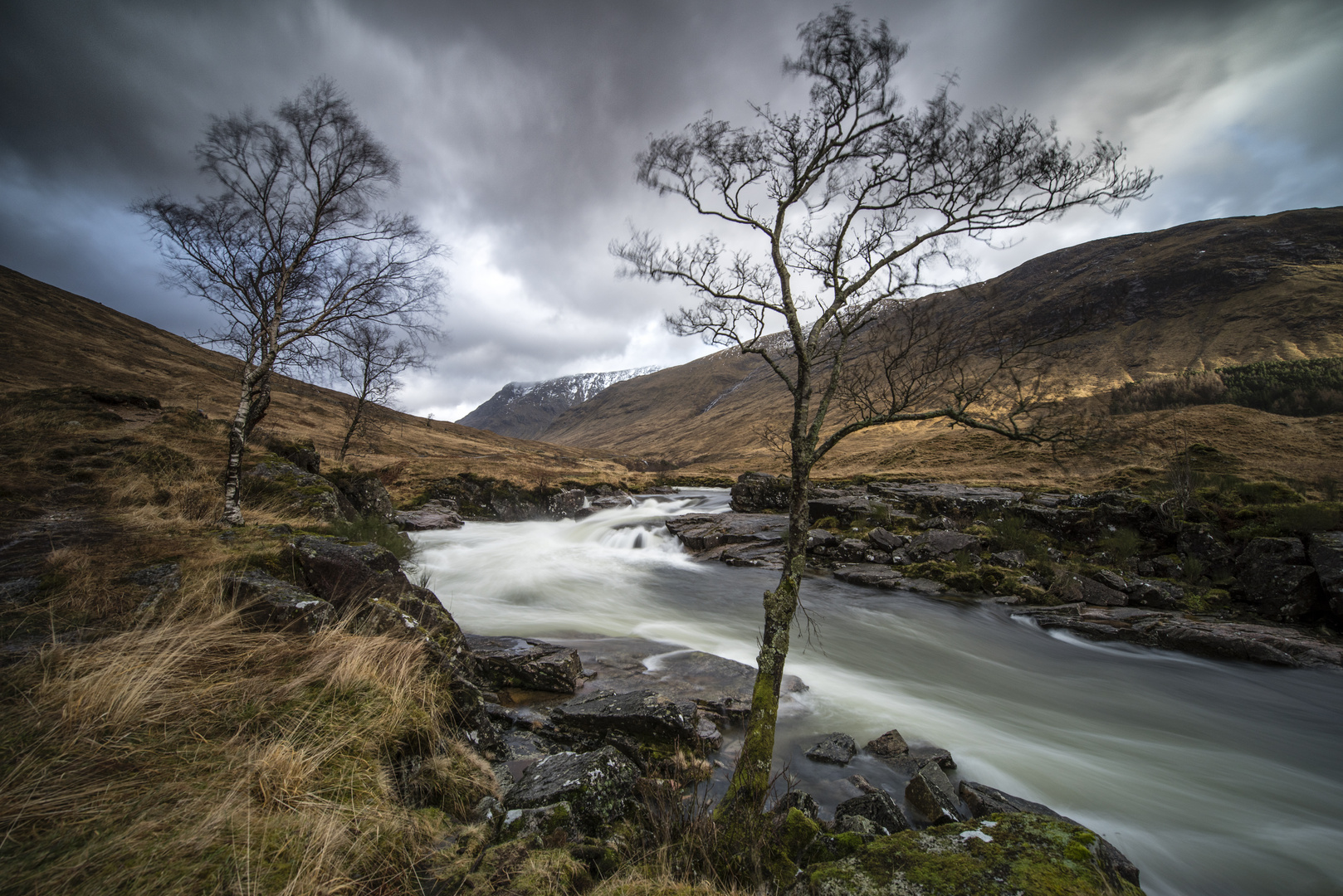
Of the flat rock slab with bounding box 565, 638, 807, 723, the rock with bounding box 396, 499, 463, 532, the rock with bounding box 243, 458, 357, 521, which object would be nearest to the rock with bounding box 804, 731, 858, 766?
the flat rock slab with bounding box 565, 638, 807, 723

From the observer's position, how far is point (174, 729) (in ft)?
10.8

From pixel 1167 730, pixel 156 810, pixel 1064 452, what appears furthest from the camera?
pixel 1167 730

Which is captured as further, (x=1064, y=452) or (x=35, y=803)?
(x=1064, y=452)

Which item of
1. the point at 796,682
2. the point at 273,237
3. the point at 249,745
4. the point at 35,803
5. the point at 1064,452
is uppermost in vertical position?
the point at 273,237

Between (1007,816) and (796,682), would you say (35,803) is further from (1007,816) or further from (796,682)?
(796,682)

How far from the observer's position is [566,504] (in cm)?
2809

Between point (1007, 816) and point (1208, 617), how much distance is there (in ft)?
45.9

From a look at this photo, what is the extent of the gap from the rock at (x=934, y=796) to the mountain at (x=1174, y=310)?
30968 millimetres

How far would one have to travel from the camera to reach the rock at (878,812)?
174 inches

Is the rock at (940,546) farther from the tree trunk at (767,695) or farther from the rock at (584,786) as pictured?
the rock at (584,786)

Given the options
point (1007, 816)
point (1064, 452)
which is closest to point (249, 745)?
point (1007, 816)

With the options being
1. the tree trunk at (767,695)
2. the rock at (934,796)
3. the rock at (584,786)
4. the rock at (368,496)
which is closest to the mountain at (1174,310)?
the rock at (368,496)

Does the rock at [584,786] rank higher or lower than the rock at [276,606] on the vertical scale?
lower

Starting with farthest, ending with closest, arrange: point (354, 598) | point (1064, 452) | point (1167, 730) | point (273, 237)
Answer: point (273, 237)
point (1167, 730)
point (354, 598)
point (1064, 452)
